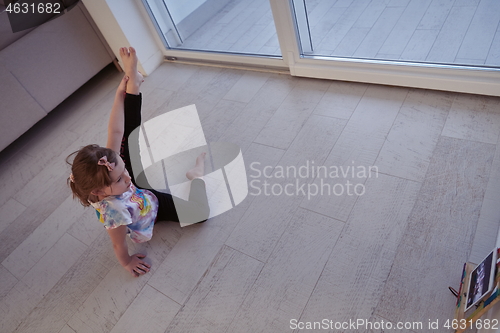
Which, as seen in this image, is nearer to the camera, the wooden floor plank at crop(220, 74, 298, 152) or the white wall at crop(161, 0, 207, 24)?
the wooden floor plank at crop(220, 74, 298, 152)

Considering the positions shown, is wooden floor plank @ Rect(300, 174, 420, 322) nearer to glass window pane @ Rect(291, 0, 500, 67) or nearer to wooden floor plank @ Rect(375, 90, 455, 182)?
wooden floor plank @ Rect(375, 90, 455, 182)

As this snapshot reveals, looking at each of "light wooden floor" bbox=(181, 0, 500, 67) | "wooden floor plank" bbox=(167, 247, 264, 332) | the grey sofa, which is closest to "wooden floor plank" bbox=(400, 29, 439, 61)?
"light wooden floor" bbox=(181, 0, 500, 67)

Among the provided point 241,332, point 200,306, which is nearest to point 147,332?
point 200,306

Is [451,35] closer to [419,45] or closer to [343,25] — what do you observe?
[419,45]

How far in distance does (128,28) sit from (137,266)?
160cm

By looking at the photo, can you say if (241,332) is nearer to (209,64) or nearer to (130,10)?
(209,64)

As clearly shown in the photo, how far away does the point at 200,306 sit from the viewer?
1.05 metres

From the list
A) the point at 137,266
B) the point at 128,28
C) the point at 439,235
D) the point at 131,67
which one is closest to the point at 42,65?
the point at 128,28

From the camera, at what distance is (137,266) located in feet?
3.86

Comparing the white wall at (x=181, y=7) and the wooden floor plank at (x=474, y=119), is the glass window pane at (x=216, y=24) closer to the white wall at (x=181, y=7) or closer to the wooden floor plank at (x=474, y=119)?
the white wall at (x=181, y=7)

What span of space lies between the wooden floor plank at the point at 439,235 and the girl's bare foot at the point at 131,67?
105cm

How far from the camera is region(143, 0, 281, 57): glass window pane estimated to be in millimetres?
2037

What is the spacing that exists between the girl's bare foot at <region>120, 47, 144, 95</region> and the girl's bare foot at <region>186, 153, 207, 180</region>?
420mm

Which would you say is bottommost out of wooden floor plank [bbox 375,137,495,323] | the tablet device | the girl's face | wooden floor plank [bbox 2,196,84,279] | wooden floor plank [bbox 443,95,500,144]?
wooden floor plank [bbox 443,95,500,144]
